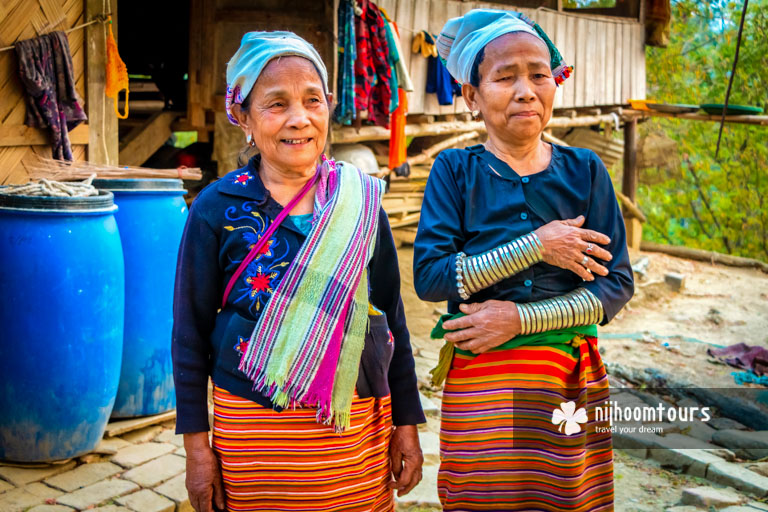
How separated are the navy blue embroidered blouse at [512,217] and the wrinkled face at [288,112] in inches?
14.8

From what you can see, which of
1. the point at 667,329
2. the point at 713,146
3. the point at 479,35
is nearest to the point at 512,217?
the point at 479,35

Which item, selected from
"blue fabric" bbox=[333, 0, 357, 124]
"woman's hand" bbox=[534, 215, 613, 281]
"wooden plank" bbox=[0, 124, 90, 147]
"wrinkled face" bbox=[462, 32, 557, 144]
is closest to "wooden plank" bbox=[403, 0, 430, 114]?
"blue fabric" bbox=[333, 0, 357, 124]

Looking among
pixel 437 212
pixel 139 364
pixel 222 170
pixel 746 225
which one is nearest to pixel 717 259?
pixel 746 225

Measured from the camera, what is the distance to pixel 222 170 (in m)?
6.95

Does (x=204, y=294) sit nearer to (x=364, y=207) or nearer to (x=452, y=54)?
(x=364, y=207)

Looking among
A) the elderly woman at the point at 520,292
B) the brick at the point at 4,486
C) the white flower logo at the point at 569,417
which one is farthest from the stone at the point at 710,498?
the brick at the point at 4,486

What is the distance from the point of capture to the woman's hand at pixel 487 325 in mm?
1805

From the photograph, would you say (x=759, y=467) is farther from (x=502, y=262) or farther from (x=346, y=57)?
(x=346, y=57)

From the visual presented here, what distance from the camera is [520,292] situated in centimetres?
186

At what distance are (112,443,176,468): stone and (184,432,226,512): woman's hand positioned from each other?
6.25 ft

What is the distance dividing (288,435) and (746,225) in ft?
56.6

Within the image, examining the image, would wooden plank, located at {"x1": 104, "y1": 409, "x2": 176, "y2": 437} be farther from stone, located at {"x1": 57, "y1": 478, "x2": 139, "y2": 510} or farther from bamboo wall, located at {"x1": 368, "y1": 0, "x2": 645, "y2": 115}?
bamboo wall, located at {"x1": 368, "y1": 0, "x2": 645, "y2": 115}

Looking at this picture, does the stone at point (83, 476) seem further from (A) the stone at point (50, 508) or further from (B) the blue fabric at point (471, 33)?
(B) the blue fabric at point (471, 33)

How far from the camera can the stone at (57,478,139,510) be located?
3066 millimetres
